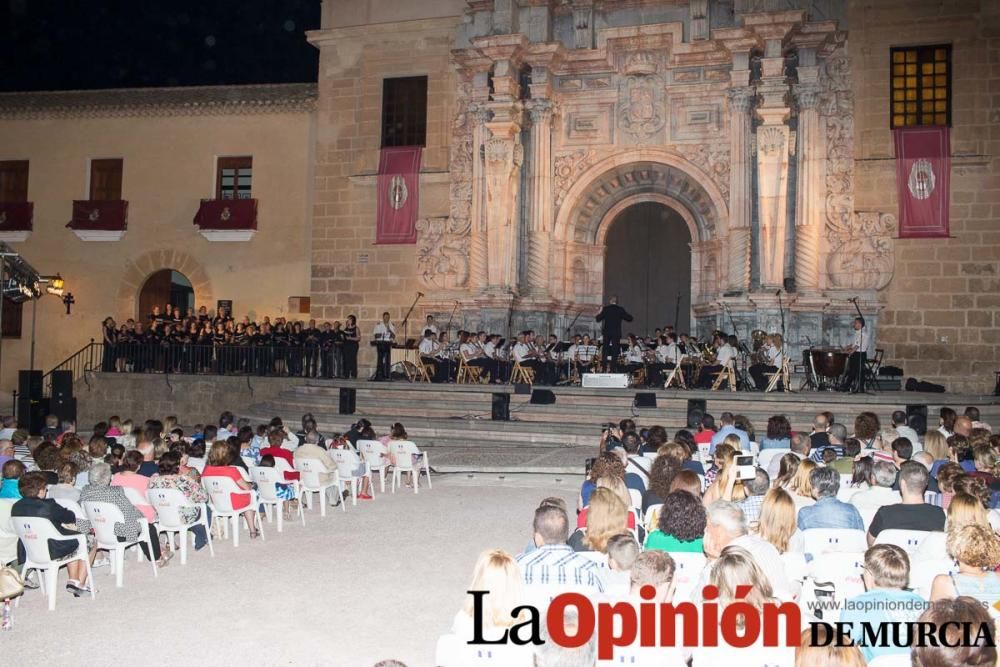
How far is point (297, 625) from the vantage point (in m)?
6.08

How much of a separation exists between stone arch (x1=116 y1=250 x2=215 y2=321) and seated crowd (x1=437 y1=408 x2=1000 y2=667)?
1822 cm

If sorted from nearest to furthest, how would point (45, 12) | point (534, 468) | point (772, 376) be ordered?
point (534, 468)
point (772, 376)
point (45, 12)

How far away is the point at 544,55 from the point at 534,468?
11.0 metres

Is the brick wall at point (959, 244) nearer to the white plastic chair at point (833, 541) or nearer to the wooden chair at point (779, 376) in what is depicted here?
the wooden chair at point (779, 376)

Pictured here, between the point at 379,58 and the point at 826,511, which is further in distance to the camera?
the point at 379,58

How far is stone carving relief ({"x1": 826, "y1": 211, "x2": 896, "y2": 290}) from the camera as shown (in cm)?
1903

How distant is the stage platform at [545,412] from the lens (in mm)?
14945

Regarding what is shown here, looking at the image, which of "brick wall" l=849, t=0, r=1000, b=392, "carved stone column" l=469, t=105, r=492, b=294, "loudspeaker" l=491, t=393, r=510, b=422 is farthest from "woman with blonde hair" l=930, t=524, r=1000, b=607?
"carved stone column" l=469, t=105, r=492, b=294

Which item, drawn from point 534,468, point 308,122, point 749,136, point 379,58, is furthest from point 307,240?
point 534,468

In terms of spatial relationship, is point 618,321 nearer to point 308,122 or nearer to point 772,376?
point 772,376

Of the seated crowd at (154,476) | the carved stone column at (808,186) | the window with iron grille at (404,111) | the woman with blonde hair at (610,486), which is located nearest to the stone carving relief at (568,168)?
the window with iron grille at (404,111)

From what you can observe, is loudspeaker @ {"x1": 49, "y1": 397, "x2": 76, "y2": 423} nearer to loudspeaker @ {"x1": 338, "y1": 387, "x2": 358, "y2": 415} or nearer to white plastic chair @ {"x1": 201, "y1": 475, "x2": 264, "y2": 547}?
loudspeaker @ {"x1": 338, "y1": 387, "x2": 358, "y2": 415}

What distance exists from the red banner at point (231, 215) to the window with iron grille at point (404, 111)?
12.6ft

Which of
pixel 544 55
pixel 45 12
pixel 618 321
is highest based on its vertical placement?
pixel 45 12
